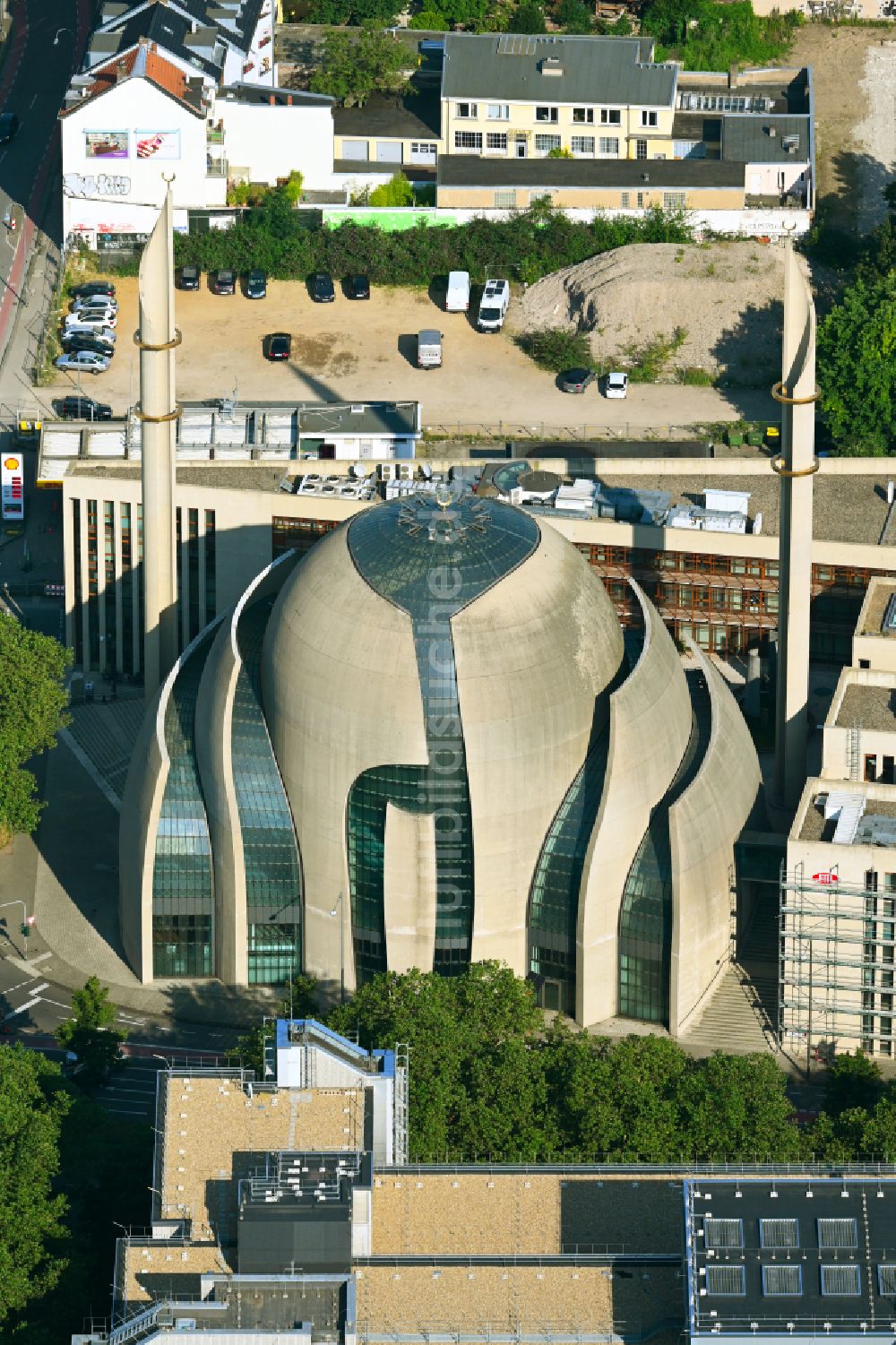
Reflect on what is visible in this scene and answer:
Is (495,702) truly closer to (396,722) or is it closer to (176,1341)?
(396,722)

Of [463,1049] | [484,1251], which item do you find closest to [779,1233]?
[484,1251]

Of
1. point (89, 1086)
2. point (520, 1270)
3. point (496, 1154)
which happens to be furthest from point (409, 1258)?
point (89, 1086)

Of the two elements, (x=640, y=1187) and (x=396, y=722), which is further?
(x=396, y=722)

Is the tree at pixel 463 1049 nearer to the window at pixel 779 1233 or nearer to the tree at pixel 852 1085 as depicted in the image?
the tree at pixel 852 1085

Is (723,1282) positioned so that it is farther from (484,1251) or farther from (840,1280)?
(484,1251)

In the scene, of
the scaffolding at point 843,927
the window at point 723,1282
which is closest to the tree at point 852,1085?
the scaffolding at point 843,927
